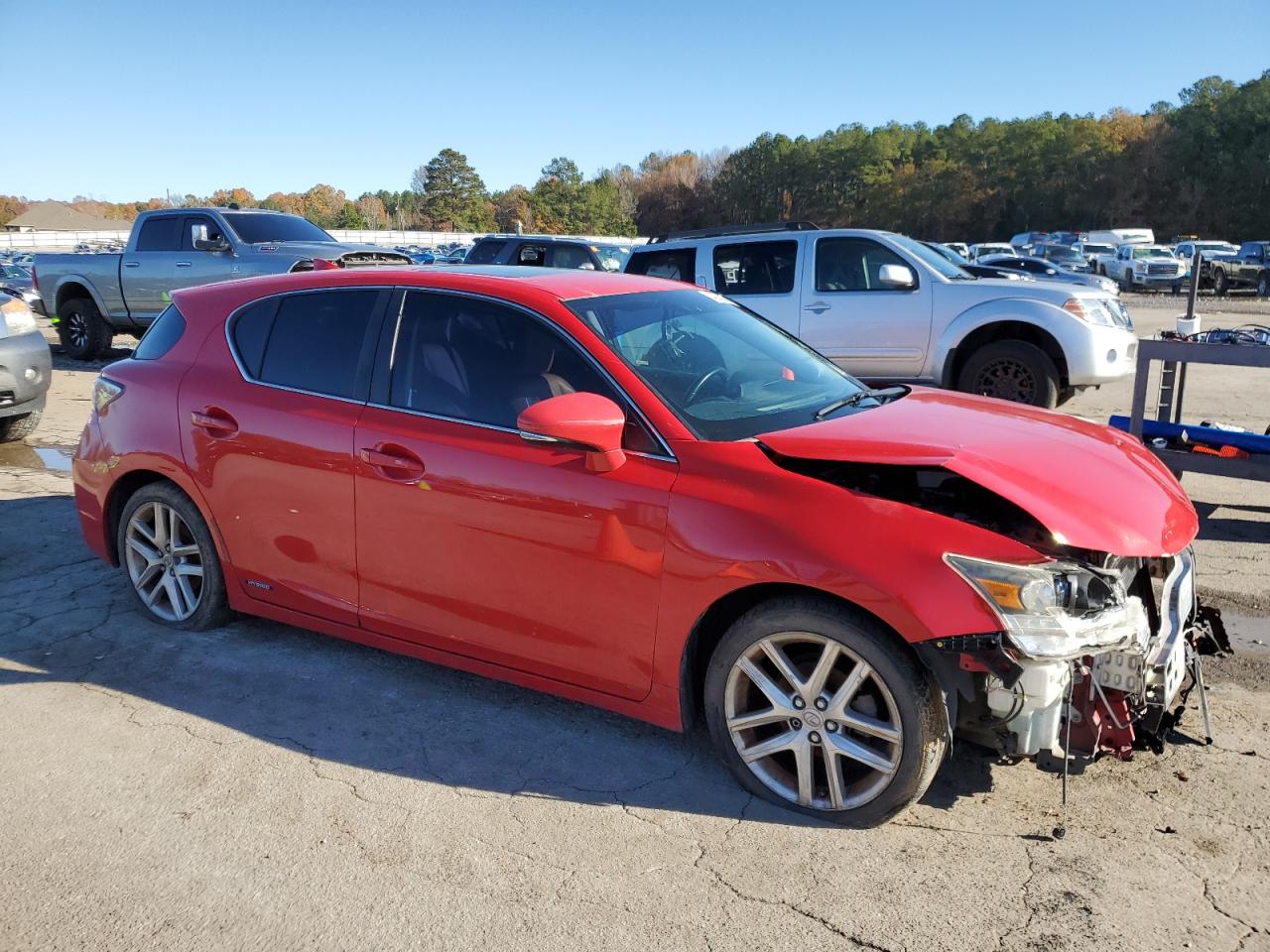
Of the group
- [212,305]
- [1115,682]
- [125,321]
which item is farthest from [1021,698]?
[125,321]

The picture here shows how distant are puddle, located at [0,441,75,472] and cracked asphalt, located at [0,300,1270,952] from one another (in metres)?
4.68

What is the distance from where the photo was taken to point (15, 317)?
873 centimetres

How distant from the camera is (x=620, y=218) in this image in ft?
290

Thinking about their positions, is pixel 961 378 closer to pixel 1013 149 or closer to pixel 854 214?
pixel 1013 149

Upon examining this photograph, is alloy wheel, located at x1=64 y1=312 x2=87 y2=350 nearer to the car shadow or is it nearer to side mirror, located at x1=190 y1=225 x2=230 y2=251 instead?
side mirror, located at x1=190 y1=225 x2=230 y2=251

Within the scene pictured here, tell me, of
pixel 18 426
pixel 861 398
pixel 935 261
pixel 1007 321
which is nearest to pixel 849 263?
pixel 935 261

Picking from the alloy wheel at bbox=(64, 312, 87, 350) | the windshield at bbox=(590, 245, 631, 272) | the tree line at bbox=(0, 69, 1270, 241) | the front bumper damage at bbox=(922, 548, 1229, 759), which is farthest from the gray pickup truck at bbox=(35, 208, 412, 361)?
the tree line at bbox=(0, 69, 1270, 241)

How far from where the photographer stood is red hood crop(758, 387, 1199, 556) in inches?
117

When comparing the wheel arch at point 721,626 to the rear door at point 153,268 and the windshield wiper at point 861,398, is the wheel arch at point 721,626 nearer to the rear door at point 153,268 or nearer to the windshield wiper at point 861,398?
the windshield wiper at point 861,398

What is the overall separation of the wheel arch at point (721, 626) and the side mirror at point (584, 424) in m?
0.59

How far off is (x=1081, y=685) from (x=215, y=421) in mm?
3550

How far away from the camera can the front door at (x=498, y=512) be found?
3.28 meters

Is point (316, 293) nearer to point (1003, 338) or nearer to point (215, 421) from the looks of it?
point (215, 421)

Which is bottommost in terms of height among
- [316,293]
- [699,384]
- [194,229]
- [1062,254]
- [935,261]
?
[699,384]
